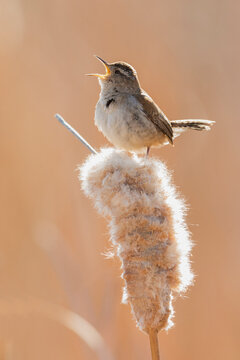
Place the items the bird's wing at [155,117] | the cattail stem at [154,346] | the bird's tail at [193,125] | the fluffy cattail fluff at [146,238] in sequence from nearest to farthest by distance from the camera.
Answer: the cattail stem at [154,346]
the fluffy cattail fluff at [146,238]
the bird's wing at [155,117]
the bird's tail at [193,125]

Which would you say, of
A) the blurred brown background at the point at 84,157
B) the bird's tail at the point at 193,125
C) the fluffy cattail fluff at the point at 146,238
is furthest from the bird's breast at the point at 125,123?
the fluffy cattail fluff at the point at 146,238

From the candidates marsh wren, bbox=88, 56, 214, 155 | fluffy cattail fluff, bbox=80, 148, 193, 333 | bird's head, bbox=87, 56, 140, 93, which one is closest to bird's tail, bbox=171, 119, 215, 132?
marsh wren, bbox=88, 56, 214, 155

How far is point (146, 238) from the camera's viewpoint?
1.47 metres

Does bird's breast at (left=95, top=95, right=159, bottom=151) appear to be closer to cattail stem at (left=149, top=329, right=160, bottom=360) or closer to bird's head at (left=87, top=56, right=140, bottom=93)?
bird's head at (left=87, top=56, right=140, bottom=93)

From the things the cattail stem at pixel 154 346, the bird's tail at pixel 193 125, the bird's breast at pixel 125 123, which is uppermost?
the bird's tail at pixel 193 125

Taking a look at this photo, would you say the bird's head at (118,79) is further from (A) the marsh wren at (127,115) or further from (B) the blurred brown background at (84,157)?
(B) the blurred brown background at (84,157)

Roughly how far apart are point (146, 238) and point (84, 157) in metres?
1.80

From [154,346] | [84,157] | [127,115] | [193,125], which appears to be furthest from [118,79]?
[154,346]

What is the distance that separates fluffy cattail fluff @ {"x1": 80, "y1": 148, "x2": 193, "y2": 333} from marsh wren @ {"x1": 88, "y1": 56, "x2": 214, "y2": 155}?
0.93 meters

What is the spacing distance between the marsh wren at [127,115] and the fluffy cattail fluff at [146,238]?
93cm

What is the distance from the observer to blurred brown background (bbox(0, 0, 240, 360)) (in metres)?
2.75

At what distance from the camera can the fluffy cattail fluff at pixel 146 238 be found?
4.69 feet

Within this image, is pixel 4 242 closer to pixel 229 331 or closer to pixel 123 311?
pixel 123 311

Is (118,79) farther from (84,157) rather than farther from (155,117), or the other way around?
(84,157)
